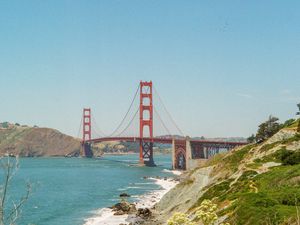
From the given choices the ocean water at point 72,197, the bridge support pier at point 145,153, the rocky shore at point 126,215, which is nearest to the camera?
the rocky shore at point 126,215

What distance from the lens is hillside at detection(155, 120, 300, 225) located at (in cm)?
2397

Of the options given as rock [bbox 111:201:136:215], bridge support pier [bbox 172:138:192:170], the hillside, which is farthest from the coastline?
bridge support pier [bbox 172:138:192:170]

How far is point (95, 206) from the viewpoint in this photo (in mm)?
67125

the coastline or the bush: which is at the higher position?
the bush

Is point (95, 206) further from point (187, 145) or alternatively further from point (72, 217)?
point (187, 145)

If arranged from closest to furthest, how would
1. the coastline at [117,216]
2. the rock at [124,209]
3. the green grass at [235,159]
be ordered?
the coastline at [117,216], the green grass at [235,159], the rock at [124,209]

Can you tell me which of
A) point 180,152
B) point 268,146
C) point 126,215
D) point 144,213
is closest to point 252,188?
point 268,146

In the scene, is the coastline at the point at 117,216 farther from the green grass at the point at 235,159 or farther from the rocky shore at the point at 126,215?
the green grass at the point at 235,159

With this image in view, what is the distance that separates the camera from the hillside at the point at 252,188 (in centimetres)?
2397

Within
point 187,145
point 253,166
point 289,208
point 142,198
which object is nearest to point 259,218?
point 289,208

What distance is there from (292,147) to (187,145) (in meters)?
85.1

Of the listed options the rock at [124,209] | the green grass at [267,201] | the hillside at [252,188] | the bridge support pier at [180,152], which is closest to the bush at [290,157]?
the hillside at [252,188]

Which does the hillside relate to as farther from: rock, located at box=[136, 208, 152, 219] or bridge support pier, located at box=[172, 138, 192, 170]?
bridge support pier, located at box=[172, 138, 192, 170]

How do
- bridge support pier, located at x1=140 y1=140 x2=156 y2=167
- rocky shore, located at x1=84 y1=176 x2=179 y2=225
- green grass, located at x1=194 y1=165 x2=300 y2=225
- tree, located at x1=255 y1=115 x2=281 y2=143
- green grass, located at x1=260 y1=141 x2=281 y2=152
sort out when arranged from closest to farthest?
green grass, located at x1=194 y1=165 x2=300 y2=225 < rocky shore, located at x1=84 y1=176 x2=179 y2=225 < green grass, located at x1=260 y1=141 x2=281 y2=152 < tree, located at x1=255 y1=115 x2=281 y2=143 < bridge support pier, located at x1=140 y1=140 x2=156 y2=167
